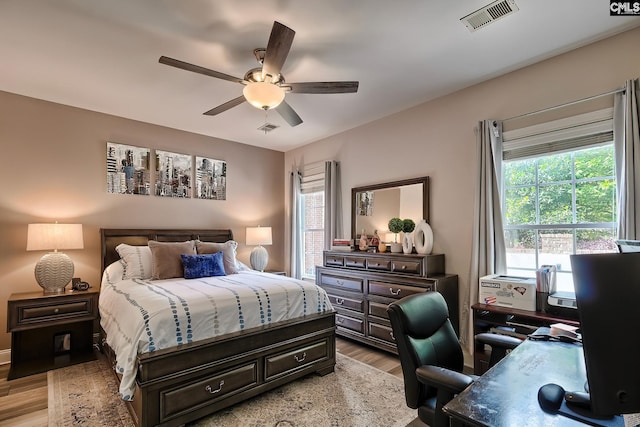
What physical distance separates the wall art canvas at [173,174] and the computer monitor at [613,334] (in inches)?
181

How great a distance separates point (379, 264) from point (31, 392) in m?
3.36

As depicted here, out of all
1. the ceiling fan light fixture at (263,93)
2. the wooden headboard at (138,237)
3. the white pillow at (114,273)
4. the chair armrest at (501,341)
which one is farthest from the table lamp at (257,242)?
the chair armrest at (501,341)

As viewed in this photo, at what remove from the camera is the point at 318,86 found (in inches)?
98.3

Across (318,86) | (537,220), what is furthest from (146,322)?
(537,220)

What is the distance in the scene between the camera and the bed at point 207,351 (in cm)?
208

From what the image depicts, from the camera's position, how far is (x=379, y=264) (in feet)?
12.0

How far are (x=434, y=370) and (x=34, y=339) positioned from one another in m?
4.04

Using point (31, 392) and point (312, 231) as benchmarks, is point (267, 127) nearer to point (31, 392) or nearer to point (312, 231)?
point (312, 231)

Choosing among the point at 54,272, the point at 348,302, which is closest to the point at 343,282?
the point at 348,302

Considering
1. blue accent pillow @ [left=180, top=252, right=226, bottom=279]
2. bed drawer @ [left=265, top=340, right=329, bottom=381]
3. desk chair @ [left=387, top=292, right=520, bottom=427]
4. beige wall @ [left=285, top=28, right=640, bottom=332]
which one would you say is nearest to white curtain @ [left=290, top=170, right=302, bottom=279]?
beige wall @ [left=285, top=28, right=640, bottom=332]

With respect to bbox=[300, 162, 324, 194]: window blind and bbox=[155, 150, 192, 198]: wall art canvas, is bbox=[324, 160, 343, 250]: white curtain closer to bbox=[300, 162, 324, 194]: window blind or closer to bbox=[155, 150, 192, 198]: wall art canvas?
bbox=[300, 162, 324, 194]: window blind

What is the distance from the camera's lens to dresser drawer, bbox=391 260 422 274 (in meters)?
3.29

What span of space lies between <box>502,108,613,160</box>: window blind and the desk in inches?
71.0

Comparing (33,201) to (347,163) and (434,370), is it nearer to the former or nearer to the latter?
(347,163)
